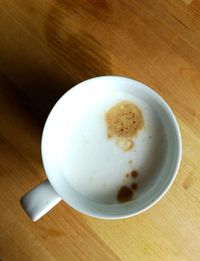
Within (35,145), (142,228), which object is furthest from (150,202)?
(35,145)

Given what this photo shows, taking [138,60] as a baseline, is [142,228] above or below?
below

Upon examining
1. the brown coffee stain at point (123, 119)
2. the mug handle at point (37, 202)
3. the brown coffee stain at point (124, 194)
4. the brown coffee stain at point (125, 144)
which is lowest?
the mug handle at point (37, 202)

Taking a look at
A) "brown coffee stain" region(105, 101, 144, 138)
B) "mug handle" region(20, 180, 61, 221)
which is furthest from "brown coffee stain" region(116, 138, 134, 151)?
"mug handle" region(20, 180, 61, 221)

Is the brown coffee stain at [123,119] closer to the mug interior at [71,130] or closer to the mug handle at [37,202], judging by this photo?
the mug interior at [71,130]

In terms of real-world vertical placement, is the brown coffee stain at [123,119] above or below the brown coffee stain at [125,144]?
above

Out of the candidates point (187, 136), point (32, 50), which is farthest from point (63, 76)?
point (187, 136)

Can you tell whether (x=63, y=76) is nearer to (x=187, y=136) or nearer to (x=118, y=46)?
(x=118, y=46)

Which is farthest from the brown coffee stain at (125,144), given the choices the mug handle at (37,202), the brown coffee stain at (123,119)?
the mug handle at (37,202)
